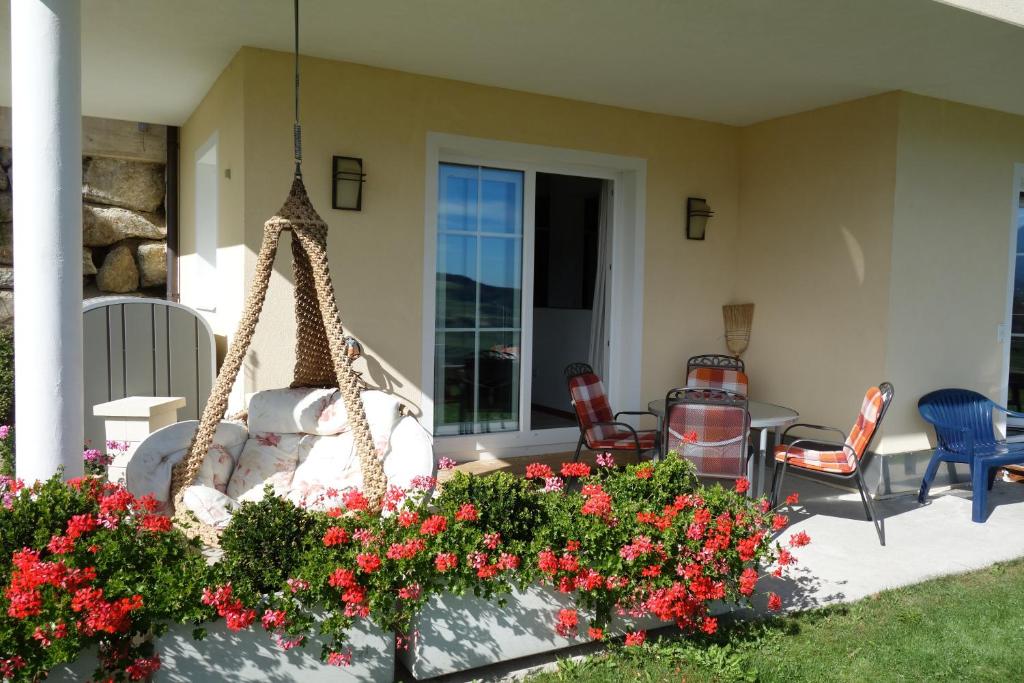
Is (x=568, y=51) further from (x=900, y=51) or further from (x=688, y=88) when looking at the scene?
(x=900, y=51)

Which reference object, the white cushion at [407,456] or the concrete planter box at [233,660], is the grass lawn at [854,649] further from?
the white cushion at [407,456]

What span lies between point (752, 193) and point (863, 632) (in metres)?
4.08

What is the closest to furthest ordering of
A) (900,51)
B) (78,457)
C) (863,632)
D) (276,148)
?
(78,457) → (863,632) → (900,51) → (276,148)

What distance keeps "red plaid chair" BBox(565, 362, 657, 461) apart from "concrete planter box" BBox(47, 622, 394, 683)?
2648 millimetres

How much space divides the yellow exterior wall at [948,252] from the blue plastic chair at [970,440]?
153mm

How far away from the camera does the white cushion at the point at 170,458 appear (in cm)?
317

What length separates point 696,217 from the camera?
6355 mm

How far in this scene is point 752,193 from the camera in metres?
6.47

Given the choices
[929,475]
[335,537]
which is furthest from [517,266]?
[335,537]

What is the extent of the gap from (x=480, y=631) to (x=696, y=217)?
441 centimetres

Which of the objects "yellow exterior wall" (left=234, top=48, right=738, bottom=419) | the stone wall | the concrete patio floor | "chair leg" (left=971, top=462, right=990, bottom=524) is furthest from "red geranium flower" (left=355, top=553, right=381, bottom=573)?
the stone wall

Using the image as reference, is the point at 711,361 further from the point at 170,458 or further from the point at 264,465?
the point at 170,458

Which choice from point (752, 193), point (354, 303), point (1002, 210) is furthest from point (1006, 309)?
point (354, 303)

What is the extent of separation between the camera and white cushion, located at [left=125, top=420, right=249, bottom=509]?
3.17 meters
